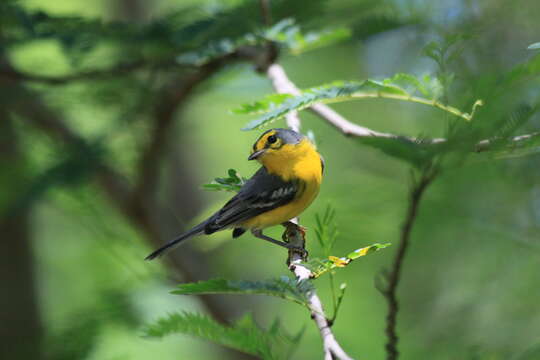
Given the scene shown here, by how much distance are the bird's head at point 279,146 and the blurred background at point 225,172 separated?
12cm

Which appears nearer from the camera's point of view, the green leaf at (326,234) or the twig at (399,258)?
the twig at (399,258)

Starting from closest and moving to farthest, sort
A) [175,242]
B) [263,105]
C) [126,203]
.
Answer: [263,105]
[175,242]
[126,203]

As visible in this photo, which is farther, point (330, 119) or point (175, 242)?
point (175, 242)

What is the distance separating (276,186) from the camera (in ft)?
10.1

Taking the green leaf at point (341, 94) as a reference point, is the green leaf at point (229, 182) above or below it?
below

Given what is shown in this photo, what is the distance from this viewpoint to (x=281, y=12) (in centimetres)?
360

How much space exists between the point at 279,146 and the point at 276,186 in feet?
0.71

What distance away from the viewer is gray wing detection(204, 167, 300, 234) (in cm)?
294

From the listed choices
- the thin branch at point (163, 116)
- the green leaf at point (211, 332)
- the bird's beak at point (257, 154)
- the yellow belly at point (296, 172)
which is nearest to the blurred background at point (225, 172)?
the thin branch at point (163, 116)

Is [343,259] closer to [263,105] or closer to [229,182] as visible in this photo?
[263,105]

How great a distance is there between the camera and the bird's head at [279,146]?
2980 millimetres

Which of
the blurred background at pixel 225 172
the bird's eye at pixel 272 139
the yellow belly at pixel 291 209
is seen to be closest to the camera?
the yellow belly at pixel 291 209

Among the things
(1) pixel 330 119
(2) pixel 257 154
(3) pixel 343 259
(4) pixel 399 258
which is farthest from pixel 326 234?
(2) pixel 257 154

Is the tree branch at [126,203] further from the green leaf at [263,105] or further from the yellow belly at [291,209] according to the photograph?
the green leaf at [263,105]
